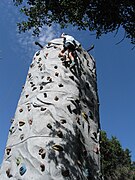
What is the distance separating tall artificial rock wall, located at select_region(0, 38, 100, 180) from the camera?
4.51m

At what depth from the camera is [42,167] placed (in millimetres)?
4367

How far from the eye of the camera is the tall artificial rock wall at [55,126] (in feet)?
14.8

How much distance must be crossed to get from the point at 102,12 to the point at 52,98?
104 inches

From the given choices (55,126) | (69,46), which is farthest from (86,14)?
(55,126)

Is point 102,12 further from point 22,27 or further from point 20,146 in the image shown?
point 20,146

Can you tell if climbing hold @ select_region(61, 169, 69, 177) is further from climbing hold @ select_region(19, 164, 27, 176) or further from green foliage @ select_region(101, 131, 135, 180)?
green foliage @ select_region(101, 131, 135, 180)

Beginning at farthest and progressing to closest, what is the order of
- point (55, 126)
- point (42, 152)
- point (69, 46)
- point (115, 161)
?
point (115, 161) → point (69, 46) → point (55, 126) → point (42, 152)

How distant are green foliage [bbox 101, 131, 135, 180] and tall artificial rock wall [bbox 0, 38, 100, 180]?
11743mm

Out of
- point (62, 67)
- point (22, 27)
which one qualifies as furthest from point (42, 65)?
point (22, 27)

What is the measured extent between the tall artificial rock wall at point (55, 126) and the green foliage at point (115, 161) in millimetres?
11743

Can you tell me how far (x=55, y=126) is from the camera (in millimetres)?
5039

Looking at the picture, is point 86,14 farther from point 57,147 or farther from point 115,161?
point 115,161

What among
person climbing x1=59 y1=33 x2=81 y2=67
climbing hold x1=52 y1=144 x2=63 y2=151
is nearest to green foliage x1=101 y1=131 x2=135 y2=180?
person climbing x1=59 y1=33 x2=81 y2=67

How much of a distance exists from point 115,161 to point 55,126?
1543 centimetres
